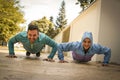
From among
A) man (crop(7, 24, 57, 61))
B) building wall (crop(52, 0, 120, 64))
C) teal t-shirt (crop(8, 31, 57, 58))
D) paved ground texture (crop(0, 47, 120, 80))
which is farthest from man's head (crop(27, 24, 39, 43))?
building wall (crop(52, 0, 120, 64))

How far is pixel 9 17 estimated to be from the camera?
29.0 m

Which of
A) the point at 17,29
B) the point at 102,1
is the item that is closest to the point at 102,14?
the point at 102,1

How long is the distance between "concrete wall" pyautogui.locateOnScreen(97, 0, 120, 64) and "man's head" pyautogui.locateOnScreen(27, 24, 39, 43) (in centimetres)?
316

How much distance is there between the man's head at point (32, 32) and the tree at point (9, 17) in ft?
73.4

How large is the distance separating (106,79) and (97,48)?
3.41m

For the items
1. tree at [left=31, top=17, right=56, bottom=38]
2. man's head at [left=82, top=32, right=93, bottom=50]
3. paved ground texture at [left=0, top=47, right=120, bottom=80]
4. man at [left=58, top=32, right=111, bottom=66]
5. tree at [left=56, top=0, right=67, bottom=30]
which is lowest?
paved ground texture at [left=0, top=47, right=120, bottom=80]

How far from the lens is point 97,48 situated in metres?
6.40

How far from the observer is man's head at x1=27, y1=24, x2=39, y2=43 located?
233 inches

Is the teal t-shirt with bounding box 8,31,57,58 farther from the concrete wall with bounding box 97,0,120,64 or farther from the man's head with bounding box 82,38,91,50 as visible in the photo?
the concrete wall with bounding box 97,0,120,64

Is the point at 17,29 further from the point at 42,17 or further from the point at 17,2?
the point at 42,17

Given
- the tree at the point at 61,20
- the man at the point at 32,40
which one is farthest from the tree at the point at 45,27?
the man at the point at 32,40

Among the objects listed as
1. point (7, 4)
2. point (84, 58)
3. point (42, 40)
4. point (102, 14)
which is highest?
point (7, 4)

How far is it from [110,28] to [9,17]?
21857 millimetres

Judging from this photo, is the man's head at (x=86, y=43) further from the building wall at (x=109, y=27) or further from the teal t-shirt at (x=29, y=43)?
the building wall at (x=109, y=27)
